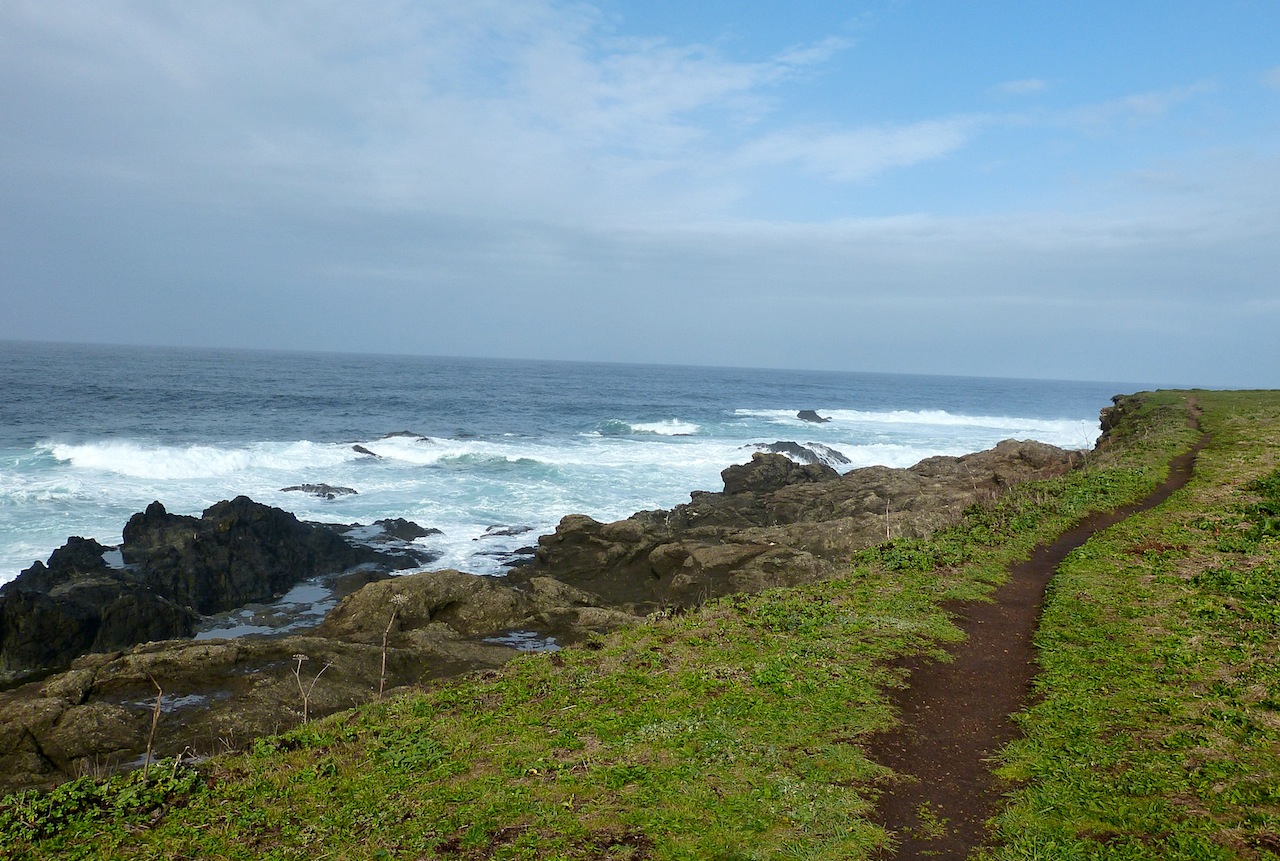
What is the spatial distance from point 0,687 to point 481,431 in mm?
49931

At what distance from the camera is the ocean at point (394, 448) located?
3325 cm

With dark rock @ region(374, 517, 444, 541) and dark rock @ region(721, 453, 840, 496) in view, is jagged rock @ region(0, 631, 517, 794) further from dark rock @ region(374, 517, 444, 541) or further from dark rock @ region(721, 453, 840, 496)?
dark rock @ region(721, 453, 840, 496)

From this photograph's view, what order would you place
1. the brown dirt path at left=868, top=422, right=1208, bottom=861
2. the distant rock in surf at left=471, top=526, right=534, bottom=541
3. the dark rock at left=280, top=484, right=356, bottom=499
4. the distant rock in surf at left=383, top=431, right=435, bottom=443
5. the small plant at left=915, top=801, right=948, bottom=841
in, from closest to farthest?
the small plant at left=915, top=801, right=948, bottom=841 < the brown dirt path at left=868, top=422, right=1208, bottom=861 < the distant rock in surf at left=471, top=526, right=534, bottom=541 < the dark rock at left=280, top=484, right=356, bottom=499 < the distant rock in surf at left=383, top=431, right=435, bottom=443

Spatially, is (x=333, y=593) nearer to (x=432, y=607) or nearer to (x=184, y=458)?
(x=432, y=607)

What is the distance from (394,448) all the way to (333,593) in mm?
31628

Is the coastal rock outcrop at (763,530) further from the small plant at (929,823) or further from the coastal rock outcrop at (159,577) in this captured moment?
the small plant at (929,823)

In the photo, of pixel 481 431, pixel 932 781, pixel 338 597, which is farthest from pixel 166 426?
pixel 932 781

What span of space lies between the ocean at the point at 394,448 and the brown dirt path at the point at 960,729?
694 inches

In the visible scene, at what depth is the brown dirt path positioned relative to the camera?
6.61 metres

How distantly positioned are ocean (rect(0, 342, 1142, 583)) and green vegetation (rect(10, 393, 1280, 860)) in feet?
54.3

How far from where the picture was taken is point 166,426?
2287 inches

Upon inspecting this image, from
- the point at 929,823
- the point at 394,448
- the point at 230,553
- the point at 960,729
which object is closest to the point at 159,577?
the point at 230,553

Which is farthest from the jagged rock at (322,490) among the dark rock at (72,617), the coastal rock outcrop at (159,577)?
the dark rock at (72,617)

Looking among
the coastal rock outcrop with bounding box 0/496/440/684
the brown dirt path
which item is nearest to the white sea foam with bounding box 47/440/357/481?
the coastal rock outcrop with bounding box 0/496/440/684
